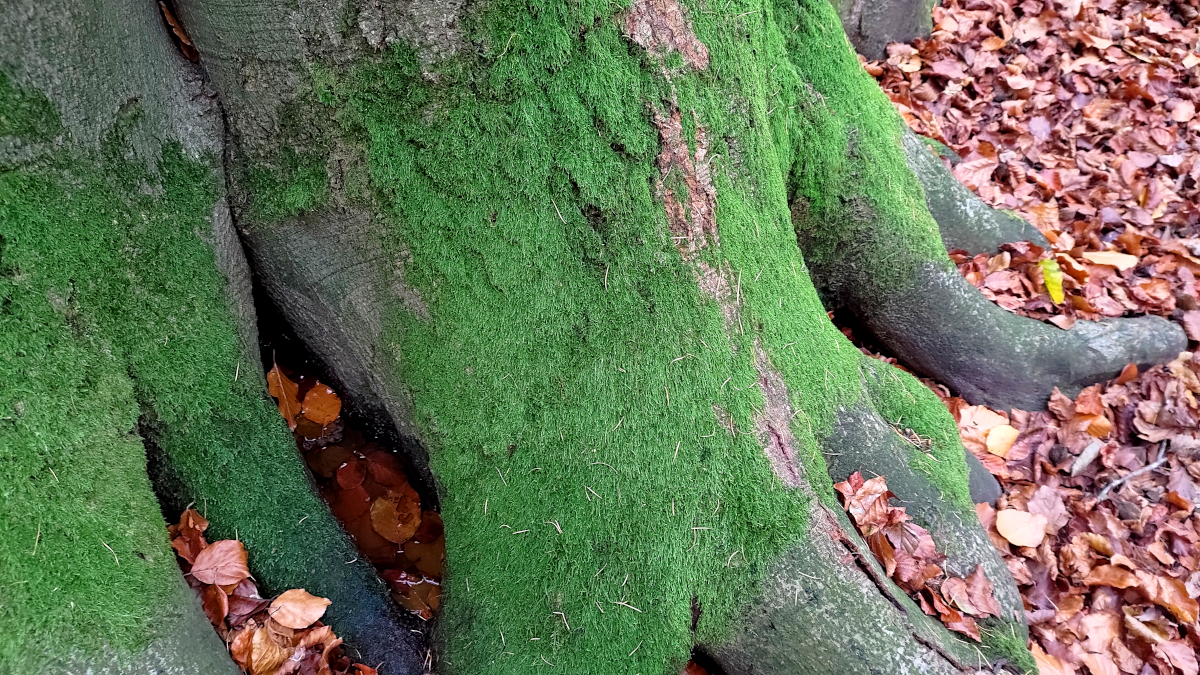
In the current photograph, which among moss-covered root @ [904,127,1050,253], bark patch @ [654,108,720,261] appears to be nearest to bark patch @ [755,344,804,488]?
bark patch @ [654,108,720,261]

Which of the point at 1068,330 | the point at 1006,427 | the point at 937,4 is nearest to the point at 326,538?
the point at 1006,427

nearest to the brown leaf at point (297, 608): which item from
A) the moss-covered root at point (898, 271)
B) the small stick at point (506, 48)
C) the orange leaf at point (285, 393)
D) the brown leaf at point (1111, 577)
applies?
the orange leaf at point (285, 393)

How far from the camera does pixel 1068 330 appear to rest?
10.6 feet

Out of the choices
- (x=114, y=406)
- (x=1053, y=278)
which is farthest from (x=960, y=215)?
(x=114, y=406)

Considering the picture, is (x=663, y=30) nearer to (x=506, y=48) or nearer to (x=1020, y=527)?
(x=506, y=48)

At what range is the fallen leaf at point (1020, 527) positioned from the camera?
263 centimetres

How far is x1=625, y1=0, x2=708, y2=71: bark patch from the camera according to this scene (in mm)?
1658

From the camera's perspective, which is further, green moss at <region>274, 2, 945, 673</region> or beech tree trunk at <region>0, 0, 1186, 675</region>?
green moss at <region>274, 2, 945, 673</region>

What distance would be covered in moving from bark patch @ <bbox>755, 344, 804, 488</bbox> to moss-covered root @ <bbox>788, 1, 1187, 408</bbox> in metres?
0.98

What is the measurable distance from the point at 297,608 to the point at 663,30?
5.91 feet

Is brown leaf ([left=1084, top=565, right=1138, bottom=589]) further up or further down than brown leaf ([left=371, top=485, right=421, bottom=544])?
further down

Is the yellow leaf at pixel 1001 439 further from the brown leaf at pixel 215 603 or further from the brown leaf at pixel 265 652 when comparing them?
the brown leaf at pixel 215 603

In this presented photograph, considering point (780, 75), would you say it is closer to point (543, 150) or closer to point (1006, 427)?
point (543, 150)

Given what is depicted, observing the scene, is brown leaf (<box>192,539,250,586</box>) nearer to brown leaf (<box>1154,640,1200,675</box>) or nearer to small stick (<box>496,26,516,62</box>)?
small stick (<box>496,26,516,62</box>)
